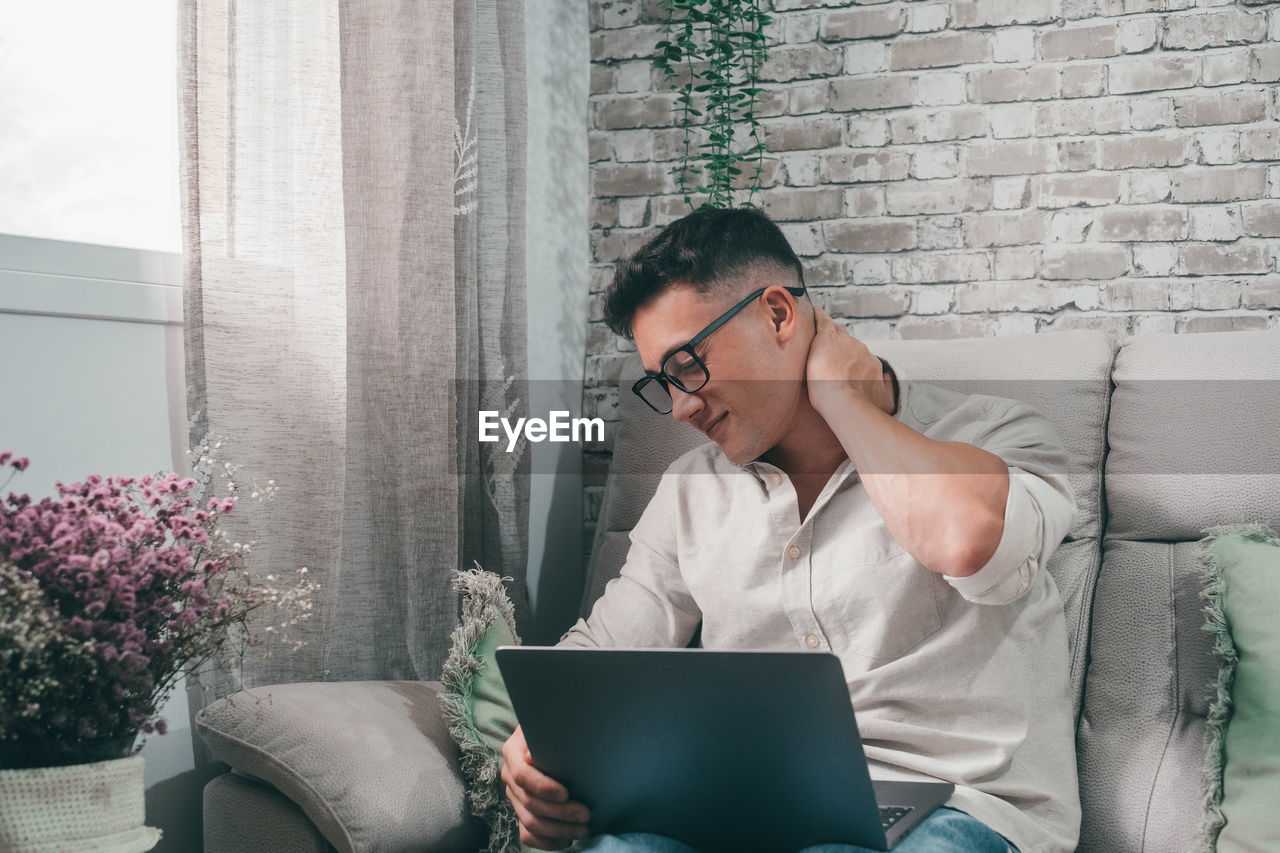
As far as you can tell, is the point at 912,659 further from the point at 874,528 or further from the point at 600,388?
the point at 600,388

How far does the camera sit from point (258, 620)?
1427mm

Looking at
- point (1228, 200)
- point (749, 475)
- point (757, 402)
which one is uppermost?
point (1228, 200)

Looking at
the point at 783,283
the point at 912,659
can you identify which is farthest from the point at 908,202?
the point at 912,659

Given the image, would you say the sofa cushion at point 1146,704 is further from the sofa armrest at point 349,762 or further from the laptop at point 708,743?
the sofa armrest at point 349,762

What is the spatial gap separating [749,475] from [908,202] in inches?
35.1

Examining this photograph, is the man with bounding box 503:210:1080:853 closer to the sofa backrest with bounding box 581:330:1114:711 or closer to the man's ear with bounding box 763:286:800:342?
the man's ear with bounding box 763:286:800:342

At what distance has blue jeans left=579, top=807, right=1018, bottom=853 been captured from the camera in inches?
42.8

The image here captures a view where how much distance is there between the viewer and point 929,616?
131 cm

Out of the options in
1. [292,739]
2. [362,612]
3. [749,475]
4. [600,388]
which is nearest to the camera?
[292,739]

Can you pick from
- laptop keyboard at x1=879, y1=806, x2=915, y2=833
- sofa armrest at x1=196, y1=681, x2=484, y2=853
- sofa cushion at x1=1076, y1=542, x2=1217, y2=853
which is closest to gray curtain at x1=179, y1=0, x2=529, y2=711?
sofa armrest at x1=196, y1=681, x2=484, y2=853

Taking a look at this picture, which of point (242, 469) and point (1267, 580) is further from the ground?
point (242, 469)

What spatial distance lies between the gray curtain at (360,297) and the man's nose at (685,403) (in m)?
0.45

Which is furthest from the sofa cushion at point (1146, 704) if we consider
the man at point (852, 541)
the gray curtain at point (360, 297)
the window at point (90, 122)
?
the window at point (90, 122)

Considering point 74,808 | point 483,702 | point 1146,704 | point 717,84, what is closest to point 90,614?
point 74,808
